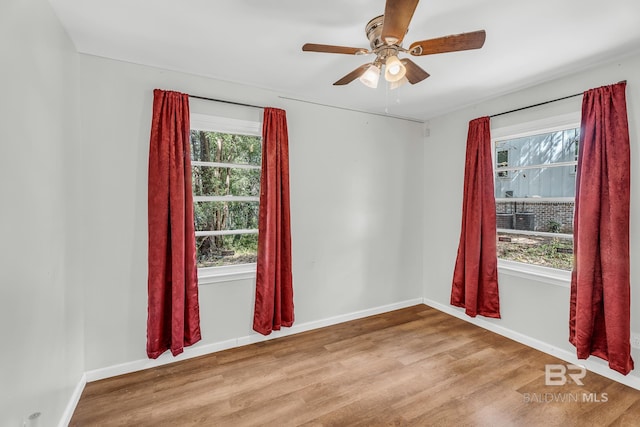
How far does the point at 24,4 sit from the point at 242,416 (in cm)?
263

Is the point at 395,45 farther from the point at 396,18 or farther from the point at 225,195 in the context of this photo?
the point at 225,195

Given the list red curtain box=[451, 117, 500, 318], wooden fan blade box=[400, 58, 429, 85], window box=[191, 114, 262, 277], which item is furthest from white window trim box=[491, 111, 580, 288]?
window box=[191, 114, 262, 277]

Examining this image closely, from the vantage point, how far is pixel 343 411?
2.05 meters

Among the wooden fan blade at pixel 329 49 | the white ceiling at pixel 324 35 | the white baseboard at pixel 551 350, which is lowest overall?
the white baseboard at pixel 551 350

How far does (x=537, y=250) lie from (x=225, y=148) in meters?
3.39

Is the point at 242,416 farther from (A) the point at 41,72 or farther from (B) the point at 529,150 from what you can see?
(B) the point at 529,150

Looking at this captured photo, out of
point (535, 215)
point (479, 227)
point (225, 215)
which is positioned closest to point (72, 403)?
point (225, 215)

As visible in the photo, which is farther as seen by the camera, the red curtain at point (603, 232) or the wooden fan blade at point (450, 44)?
the red curtain at point (603, 232)

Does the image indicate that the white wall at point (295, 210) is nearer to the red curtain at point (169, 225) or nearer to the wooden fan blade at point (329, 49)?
the red curtain at point (169, 225)

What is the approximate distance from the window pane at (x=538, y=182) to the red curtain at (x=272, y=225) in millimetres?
2457

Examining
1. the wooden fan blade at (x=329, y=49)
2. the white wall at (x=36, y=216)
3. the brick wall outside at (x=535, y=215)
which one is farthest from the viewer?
the brick wall outside at (x=535, y=215)

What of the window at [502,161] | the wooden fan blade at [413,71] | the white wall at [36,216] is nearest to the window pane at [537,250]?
the window at [502,161]

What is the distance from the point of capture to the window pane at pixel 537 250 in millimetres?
2865

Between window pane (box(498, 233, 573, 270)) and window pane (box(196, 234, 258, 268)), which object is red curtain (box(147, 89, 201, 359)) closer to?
window pane (box(196, 234, 258, 268))
